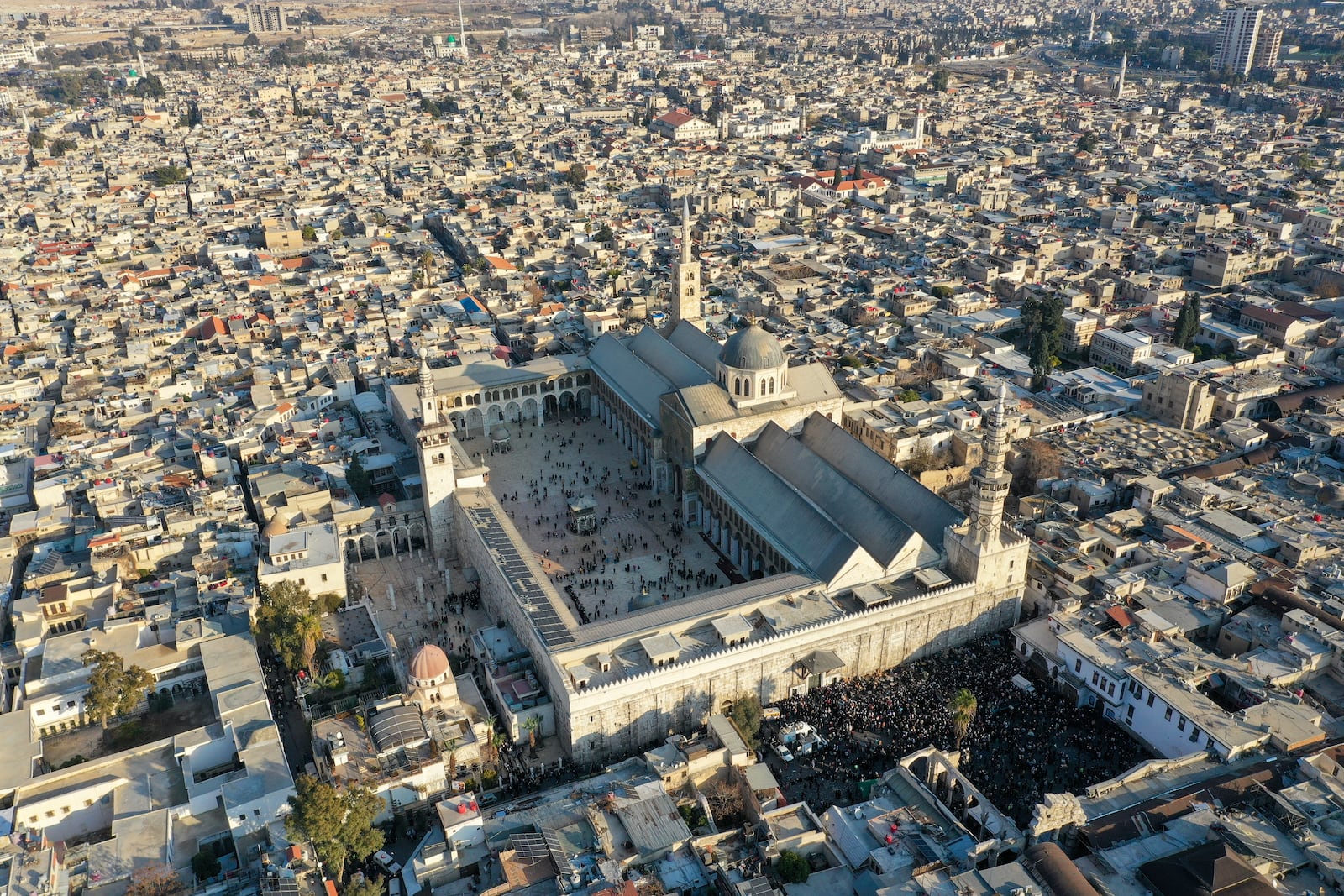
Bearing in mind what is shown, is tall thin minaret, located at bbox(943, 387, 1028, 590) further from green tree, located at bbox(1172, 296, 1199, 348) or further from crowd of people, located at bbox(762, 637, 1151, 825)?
green tree, located at bbox(1172, 296, 1199, 348)

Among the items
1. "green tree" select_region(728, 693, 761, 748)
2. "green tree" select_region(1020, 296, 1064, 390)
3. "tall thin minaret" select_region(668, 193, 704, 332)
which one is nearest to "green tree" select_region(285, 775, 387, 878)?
"green tree" select_region(728, 693, 761, 748)

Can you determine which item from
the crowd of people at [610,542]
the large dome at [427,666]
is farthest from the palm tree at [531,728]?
the crowd of people at [610,542]

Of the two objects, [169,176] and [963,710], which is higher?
[169,176]

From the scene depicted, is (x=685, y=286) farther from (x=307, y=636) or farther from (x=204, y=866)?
(x=204, y=866)

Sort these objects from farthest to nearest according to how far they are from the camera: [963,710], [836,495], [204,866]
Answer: [836,495] → [963,710] → [204,866]

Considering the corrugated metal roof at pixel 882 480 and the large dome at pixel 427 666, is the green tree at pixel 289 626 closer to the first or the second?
the large dome at pixel 427 666

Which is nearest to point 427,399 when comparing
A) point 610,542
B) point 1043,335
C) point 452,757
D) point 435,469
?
point 435,469
